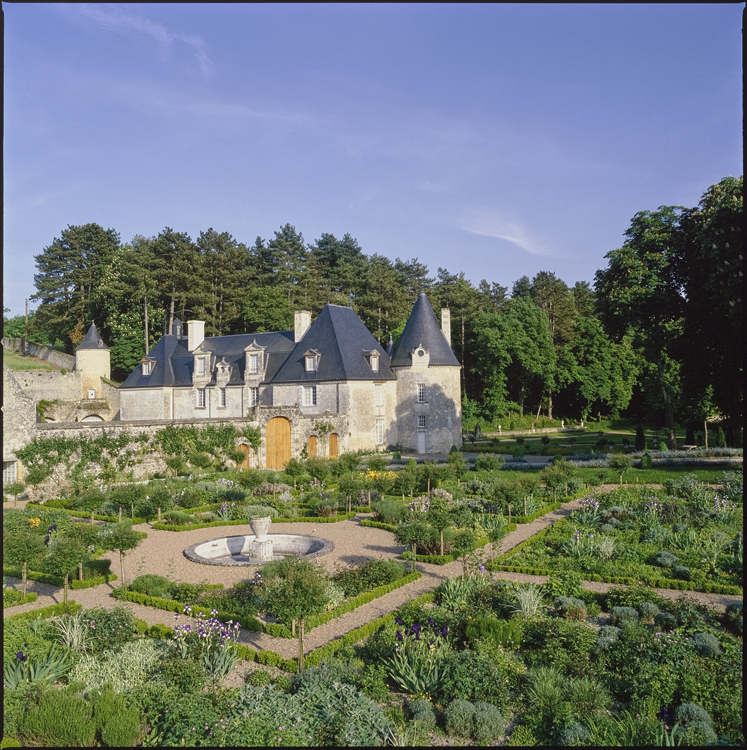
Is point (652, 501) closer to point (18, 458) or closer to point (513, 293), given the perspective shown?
point (18, 458)

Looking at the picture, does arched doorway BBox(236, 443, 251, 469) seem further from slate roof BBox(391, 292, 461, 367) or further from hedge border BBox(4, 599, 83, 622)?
hedge border BBox(4, 599, 83, 622)

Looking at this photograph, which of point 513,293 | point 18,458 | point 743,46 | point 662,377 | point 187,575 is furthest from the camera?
point 513,293

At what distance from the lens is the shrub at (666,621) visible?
9742mm

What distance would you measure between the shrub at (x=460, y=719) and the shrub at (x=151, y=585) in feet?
22.7

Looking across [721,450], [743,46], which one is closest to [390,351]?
[721,450]

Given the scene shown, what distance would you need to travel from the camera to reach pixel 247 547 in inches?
651

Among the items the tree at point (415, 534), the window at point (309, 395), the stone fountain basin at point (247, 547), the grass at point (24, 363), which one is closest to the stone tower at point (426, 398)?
the window at point (309, 395)

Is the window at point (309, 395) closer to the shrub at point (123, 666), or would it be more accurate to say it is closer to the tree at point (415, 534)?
the tree at point (415, 534)

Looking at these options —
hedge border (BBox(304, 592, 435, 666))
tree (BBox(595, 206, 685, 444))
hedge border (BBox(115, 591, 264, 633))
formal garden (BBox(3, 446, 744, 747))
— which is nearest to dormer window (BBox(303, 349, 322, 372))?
tree (BBox(595, 206, 685, 444))

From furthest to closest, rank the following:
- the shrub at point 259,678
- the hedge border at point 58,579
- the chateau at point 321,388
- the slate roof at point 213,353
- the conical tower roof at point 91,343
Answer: the conical tower roof at point 91,343, the slate roof at point 213,353, the chateau at point 321,388, the hedge border at point 58,579, the shrub at point 259,678

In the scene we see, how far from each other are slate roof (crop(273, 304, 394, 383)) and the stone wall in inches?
953

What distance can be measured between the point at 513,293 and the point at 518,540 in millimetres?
64399

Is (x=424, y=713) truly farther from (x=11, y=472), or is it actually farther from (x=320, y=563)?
(x=11, y=472)

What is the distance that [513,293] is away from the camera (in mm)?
77000
